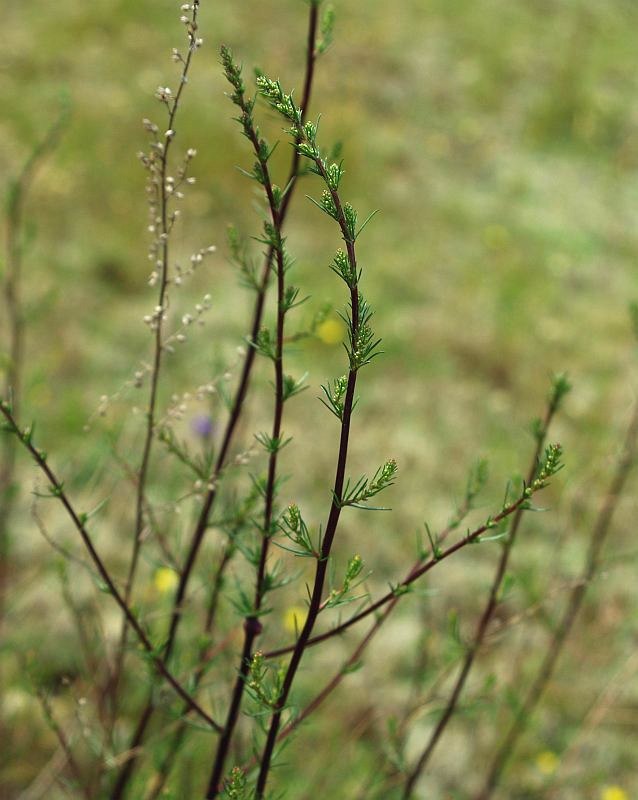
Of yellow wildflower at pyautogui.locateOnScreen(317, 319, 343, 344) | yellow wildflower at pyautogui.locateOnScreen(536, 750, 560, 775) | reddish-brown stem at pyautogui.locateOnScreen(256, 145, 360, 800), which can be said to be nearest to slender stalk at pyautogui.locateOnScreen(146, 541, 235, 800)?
reddish-brown stem at pyautogui.locateOnScreen(256, 145, 360, 800)

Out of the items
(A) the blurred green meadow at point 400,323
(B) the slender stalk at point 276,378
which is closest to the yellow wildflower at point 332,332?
(A) the blurred green meadow at point 400,323

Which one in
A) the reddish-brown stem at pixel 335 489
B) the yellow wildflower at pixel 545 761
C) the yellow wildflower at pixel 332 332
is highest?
the yellow wildflower at pixel 332 332

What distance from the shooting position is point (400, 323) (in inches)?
129

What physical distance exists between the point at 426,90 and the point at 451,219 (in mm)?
1451

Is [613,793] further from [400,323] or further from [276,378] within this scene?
[400,323]

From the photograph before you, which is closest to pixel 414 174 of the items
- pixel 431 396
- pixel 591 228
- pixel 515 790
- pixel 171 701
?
pixel 591 228

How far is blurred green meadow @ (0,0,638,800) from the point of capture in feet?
6.11

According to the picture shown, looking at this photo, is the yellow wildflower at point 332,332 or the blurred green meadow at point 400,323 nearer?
the blurred green meadow at point 400,323

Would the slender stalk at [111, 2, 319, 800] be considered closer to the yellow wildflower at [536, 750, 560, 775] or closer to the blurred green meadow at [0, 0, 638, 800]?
the blurred green meadow at [0, 0, 638, 800]

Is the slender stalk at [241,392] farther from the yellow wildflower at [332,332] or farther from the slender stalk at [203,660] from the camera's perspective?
the yellow wildflower at [332,332]

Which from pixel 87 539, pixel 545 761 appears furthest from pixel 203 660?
pixel 545 761

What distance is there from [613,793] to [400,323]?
197cm

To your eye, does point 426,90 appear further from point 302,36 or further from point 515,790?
point 515,790

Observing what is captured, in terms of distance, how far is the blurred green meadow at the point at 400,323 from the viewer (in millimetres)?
1861
